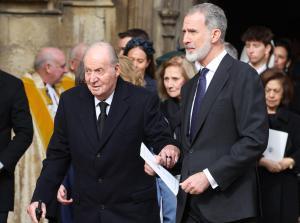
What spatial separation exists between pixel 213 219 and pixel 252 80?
2.71ft

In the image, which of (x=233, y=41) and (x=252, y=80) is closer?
(x=252, y=80)

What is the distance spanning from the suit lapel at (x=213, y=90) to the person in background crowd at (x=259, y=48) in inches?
142

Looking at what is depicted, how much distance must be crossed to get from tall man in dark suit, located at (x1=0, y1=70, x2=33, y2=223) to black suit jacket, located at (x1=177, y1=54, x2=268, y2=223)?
5.55 ft

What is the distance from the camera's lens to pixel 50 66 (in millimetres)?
8594

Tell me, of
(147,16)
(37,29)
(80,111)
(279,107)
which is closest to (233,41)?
(147,16)

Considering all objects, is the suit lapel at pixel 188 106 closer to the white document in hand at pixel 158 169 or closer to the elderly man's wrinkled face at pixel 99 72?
the white document in hand at pixel 158 169

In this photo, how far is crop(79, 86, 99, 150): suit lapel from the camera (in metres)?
5.99

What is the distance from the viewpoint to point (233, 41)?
16000mm

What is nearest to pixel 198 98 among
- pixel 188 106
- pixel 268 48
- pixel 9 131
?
pixel 188 106

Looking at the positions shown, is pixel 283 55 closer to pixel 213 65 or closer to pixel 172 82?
pixel 172 82

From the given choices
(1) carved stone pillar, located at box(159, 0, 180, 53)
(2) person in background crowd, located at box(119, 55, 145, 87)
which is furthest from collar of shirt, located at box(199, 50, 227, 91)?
(1) carved stone pillar, located at box(159, 0, 180, 53)

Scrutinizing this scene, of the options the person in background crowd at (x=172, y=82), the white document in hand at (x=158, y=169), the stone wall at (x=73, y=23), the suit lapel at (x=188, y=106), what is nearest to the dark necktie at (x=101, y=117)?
the white document in hand at (x=158, y=169)

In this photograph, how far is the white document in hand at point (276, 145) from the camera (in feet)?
25.9

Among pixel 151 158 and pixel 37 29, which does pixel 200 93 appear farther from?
pixel 37 29
